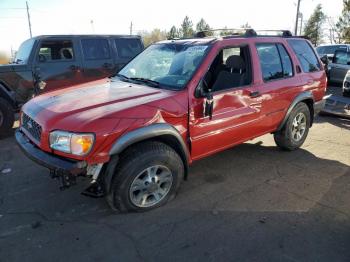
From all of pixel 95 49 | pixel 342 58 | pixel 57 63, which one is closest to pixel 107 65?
pixel 95 49

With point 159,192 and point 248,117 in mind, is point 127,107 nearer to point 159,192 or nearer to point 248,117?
point 159,192

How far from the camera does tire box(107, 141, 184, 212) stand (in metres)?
3.30

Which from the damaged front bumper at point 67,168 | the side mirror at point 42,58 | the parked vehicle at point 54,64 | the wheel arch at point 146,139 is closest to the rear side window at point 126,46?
the parked vehicle at point 54,64

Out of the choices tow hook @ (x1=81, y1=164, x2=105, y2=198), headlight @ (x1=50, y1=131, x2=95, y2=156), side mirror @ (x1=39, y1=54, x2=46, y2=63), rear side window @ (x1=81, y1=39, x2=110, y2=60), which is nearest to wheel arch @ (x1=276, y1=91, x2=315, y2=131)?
tow hook @ (x1=81, y1=164, x2=105, y2=198)

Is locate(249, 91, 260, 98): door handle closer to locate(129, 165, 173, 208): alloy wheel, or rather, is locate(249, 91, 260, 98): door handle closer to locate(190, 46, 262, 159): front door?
locate(190, 46, 262, 159): front door

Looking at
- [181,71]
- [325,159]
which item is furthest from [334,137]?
[181,71]

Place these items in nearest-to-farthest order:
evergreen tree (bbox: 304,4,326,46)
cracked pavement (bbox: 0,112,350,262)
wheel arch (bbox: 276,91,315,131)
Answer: cracked pavement (bbox: 0,112,350,262) → wheel arch (bbox: 276,91,315,131) → evergreen tree (bbox: 304,4,326,46)

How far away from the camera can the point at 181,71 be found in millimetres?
3861

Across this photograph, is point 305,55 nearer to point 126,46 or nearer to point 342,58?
point 126,46

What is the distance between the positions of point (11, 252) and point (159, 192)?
151 cm

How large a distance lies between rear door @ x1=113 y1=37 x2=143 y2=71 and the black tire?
2751 millimetres

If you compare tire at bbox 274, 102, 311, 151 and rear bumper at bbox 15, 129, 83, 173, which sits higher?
rear bumper at bbox 15, 129, 83, 173

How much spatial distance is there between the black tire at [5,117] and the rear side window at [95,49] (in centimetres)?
215

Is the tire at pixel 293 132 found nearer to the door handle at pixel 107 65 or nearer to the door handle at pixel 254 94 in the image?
the door handle at pixel 254 94
